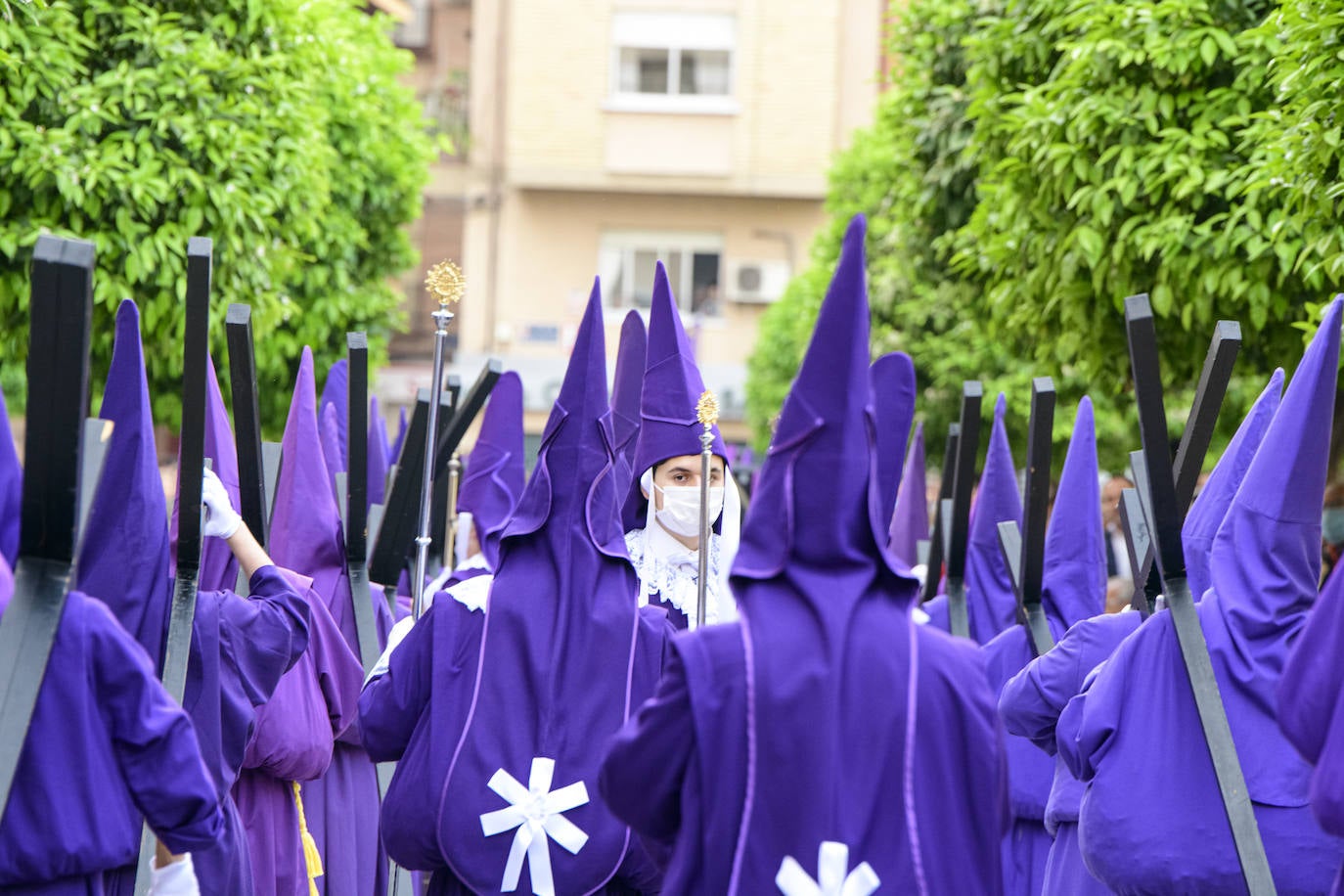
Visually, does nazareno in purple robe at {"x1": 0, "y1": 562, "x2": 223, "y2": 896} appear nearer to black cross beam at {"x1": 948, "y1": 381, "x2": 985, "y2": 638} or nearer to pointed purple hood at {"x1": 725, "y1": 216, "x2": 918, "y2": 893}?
pointed purple hood at {"x1": 725, "y1": 216, "x2": 918, "y2": 893}

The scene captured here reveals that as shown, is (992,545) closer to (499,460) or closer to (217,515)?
(499,460)

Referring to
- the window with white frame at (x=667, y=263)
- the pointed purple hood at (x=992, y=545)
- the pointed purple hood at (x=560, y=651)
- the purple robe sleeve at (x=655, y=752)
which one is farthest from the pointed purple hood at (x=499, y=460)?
the window with white frame at (x=667, y=263)

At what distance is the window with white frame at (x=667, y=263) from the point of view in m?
30.3

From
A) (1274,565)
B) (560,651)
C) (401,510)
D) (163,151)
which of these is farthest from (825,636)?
(163,151)

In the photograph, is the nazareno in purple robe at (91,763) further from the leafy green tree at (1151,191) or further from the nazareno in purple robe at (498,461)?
the leafy green tree at (1151,191)

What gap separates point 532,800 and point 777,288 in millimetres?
25762

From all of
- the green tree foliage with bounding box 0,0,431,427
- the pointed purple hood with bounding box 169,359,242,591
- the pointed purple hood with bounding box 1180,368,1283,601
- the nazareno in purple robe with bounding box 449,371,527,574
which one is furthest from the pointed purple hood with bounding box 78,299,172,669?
the green tree foliage with bounding box 0,0,431,427

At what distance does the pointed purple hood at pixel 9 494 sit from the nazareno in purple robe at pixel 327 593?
249 cm

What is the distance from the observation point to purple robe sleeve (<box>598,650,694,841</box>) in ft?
11.6

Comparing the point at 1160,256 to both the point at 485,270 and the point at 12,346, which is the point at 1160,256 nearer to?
the point at 12,346

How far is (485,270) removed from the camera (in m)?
30.2

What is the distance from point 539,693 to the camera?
15.2ft

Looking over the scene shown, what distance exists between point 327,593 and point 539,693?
230cm

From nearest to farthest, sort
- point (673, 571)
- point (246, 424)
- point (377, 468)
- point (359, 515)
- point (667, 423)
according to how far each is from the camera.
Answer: point (246, 424) < point (667, 423) < point (673, 571) < point (359, 515) < point (377, 468)
